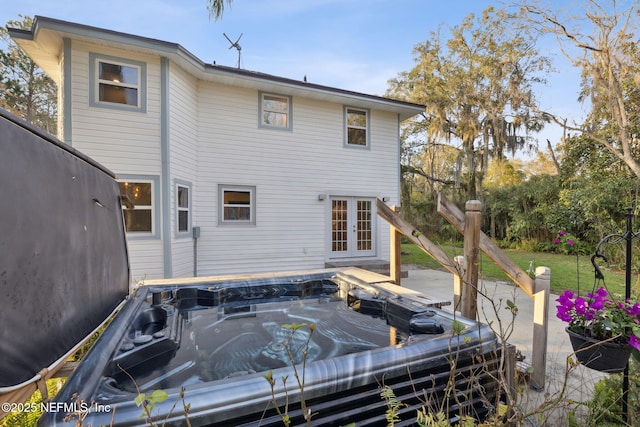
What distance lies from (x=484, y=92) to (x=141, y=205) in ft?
43.9

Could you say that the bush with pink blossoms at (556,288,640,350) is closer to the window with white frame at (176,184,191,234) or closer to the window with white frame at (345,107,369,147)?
the window with white frame at (176,184,191,234)

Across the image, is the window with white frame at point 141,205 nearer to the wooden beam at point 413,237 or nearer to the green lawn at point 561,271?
the wooden beam at point 413,237

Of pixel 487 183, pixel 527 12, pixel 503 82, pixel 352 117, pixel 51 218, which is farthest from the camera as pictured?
pixel 487 183

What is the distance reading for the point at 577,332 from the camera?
188 centimetres

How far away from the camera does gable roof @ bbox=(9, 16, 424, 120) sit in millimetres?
5117

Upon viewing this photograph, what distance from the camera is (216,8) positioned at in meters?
3.46

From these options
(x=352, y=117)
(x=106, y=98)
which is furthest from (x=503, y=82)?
(x=106, y=98)

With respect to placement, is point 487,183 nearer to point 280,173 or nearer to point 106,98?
point 280,173

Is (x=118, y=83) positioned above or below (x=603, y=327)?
above

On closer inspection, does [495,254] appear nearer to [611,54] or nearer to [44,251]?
[44,251]

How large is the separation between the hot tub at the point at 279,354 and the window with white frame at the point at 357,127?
453cm

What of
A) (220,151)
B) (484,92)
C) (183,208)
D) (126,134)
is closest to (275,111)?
(220,151)

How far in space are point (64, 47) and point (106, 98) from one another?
0.93 metres

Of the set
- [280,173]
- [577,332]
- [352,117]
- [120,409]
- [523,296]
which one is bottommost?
[523,296]
